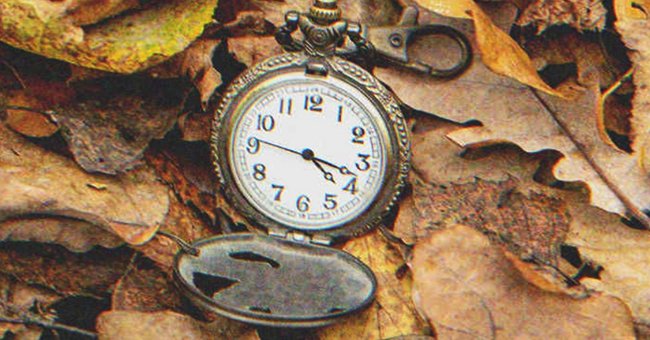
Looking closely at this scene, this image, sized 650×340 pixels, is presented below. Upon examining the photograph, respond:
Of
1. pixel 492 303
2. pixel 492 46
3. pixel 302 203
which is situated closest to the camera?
pixel 492 303

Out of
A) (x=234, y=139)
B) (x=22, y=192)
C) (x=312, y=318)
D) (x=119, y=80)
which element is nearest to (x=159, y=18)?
(x=119, y=80)

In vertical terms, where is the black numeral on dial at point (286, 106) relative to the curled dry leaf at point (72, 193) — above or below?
above

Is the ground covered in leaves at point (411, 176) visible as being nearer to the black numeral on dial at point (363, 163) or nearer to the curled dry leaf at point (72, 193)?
the curled dry leaf at point (72, 193)

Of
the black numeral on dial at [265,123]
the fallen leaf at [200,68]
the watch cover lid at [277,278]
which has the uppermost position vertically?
the fallen leaf at [200,68]

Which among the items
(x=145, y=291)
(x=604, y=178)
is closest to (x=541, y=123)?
(x=604, y=178)

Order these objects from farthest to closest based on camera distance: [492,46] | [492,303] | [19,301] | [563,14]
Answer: [563,14] → [492,46] → [19,301] → [492,303]

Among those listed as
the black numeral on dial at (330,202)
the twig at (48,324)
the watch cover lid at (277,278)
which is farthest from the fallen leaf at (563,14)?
the twig at (48,324)

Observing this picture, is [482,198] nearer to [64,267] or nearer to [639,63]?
[639,63]

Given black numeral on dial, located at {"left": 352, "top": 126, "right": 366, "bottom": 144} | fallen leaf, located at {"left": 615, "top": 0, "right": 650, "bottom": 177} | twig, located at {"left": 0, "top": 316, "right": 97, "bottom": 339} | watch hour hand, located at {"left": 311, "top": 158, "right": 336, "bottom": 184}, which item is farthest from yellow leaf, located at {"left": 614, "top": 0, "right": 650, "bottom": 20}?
twig, located at {"left": 0, "top": 316, "right": 97, "bottom": 339}

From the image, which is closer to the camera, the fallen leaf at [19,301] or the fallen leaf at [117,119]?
the fallen leaf at [19,301]
